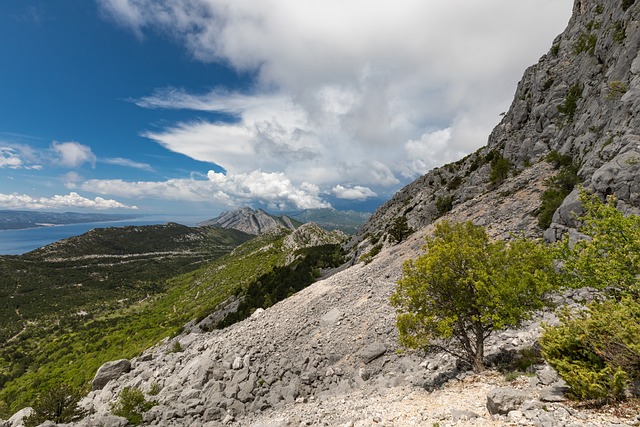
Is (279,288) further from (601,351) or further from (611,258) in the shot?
(601,351)

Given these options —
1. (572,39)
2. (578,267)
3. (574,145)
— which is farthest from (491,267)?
(572,39)

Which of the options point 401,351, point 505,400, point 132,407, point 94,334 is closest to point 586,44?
point 401,351

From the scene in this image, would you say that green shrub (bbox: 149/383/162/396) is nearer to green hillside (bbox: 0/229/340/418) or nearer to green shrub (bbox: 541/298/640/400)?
green hillside (bbox: 0/229/340/418)

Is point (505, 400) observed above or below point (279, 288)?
above

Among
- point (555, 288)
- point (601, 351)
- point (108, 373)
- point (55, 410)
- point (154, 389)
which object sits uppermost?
point (555, 288)

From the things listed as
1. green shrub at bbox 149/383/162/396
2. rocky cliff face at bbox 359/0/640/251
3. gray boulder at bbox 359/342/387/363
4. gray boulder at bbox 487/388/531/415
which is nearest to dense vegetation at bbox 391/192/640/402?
gray boulder at bbox 487/388/531/415

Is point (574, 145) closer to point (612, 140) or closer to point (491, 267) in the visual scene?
point (612, 140)

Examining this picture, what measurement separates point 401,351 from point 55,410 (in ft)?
104

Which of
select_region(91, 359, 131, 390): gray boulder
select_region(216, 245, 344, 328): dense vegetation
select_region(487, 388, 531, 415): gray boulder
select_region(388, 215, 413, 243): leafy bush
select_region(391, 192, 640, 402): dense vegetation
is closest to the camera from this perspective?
select_region(391, 192, 640, 402): dense vegetation

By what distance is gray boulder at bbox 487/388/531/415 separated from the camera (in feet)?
31.6

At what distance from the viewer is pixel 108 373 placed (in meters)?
33.4

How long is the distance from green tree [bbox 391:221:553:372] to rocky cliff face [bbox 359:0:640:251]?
1197cm

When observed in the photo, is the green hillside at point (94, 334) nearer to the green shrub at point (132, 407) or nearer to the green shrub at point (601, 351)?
the green shrub at point (132, 407)

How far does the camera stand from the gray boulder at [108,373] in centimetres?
3250
